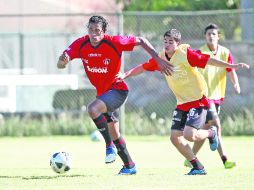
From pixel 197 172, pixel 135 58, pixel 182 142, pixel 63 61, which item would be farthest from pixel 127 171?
pixel 135 58

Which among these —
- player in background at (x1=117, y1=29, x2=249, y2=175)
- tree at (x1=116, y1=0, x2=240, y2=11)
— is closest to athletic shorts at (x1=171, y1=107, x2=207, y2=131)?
player in background at (x1=117, y1=29, x2=249, y2=175)

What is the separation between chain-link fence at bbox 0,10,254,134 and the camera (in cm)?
2306

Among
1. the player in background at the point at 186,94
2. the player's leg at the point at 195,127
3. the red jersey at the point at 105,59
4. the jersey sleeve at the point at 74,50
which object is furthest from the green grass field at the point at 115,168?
the jersey sleeve at the point at 74,50

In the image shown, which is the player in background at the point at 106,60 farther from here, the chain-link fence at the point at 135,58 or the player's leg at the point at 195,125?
the chain-link fence at the point at 135,58

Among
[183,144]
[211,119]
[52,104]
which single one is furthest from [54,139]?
[183,144]

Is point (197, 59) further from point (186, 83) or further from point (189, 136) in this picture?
point (189, 136)

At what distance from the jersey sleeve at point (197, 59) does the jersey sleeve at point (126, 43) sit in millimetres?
740

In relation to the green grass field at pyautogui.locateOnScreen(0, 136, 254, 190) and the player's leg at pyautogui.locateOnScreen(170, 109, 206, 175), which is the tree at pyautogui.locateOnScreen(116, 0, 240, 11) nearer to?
the green grass field at pyautogui.locateOnScreen(0, 136, 254, 190)

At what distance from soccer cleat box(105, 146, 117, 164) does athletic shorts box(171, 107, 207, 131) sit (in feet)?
2.78

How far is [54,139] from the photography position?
21.7m

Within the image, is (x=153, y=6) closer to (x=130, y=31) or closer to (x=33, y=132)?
(x=130, y=31)

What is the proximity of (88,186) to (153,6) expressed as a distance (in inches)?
747

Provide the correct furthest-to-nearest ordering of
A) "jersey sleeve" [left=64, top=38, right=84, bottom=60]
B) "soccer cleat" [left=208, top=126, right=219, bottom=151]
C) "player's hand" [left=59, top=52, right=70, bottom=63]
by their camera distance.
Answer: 1. "soccer cleat" [left=208, top=126, right=219, bottom=151]
2. "jersey sleeve" [left=64, top=38, right=84, bottom=60]
3. "player's hand" [left=59, top=52, right=70, bottom=63]

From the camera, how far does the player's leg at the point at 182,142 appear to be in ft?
39.5
